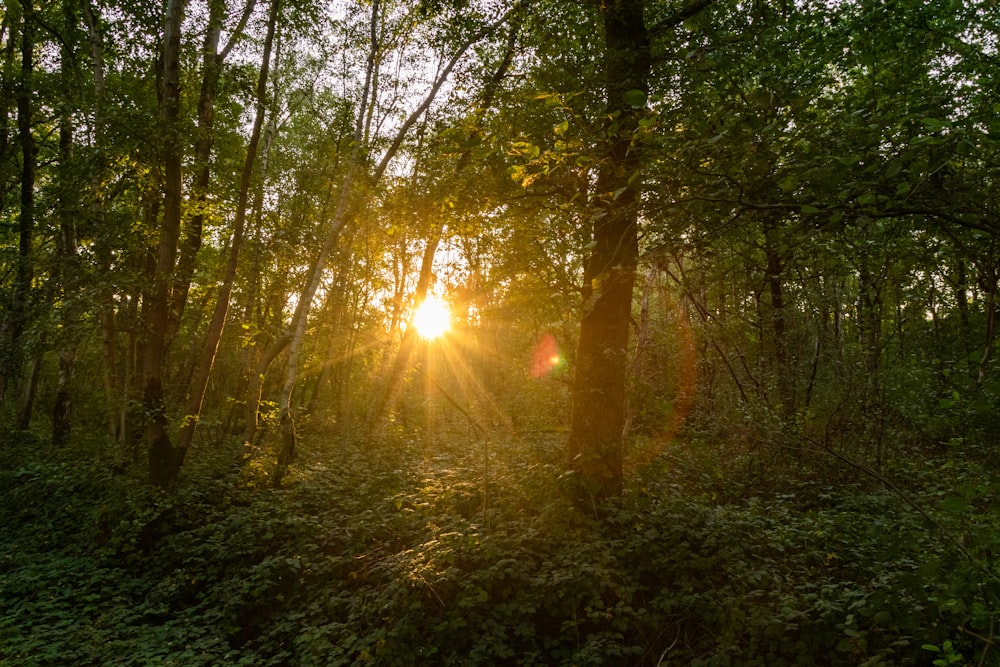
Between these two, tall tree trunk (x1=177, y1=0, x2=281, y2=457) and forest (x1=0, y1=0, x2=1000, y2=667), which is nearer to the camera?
forest (x1=0, y1=0, x2=1000, y2=667)

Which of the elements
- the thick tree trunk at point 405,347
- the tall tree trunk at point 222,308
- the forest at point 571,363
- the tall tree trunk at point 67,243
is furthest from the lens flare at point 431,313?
the tall tree trunk at point 67,243

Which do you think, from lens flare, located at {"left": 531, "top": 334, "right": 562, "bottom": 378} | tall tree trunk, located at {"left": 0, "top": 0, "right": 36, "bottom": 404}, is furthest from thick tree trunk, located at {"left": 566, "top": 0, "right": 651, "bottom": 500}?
lens flare, located at {"left": 531, "top": 334, "right": 562, "bottom": 378}

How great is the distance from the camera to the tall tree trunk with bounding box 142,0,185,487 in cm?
891

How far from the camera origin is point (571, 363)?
14289 millimetres

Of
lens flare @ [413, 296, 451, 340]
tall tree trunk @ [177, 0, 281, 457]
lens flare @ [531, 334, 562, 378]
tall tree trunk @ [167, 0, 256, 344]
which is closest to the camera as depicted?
tall tree trunk @ [177, 0, 281, 457]

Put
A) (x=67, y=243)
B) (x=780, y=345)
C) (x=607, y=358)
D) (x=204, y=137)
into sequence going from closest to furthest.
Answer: (x=607, y=358) → (x=204, y=137) → (x=67, y=243) → (x=780, y=345)

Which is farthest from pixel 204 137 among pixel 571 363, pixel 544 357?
pixel 544 357

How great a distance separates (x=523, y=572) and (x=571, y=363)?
9.14 meters

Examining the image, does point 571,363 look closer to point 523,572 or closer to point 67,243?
point 523,572

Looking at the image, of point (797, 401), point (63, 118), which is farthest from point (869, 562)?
point (63, 118)

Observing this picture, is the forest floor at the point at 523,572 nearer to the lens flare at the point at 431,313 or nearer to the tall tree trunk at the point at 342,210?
the tall tree trunk at the point at 342,210

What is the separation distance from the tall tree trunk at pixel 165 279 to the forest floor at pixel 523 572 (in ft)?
1.73

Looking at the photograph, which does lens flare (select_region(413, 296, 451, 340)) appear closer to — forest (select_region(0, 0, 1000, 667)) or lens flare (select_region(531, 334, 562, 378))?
forest (select_region(0, 0, 1000, 667))

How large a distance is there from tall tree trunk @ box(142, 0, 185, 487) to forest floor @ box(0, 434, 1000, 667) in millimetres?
527
